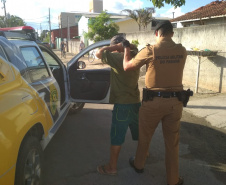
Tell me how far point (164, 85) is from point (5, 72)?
5.08 feet

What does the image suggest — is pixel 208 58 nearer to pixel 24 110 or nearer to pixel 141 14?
pixel 24 110

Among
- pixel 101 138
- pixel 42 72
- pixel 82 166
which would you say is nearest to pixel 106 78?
pixel 101 138

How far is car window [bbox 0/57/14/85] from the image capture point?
2038mm

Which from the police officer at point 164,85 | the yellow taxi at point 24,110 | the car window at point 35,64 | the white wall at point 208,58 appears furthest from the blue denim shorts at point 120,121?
the white wall at point 208,58

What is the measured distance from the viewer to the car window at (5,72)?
2.04m

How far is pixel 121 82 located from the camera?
9.21ft

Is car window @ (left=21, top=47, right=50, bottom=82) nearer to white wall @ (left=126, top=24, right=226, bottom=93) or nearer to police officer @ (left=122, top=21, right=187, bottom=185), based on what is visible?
police officer @ (left=122, top=21, right=187, bottom=185)

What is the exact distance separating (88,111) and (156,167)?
9.34ft

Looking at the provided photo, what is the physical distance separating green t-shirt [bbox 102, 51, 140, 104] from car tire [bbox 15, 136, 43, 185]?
106 cm

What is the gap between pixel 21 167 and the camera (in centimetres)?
202

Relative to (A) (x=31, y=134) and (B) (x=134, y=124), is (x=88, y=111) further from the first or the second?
(A) (x=31, y=134)

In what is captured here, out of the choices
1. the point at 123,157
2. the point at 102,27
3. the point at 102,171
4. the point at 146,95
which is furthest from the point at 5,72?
the point at 102,27

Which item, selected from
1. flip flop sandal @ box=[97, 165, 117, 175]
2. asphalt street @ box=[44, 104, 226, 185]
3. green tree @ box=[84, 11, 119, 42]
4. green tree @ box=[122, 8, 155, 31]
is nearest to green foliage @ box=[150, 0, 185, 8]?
asphalt street @ box=[44, 104, 226, 185]

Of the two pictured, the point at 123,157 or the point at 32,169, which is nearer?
the point at 32,169
